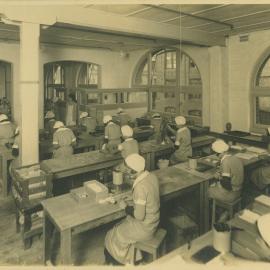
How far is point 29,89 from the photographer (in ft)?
15.2

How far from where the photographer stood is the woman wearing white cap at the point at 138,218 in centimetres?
309

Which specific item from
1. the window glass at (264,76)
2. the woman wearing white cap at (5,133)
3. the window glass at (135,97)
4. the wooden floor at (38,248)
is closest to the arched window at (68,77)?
the window glass at (135,97)

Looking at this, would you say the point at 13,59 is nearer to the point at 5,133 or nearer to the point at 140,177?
the point at 5,133

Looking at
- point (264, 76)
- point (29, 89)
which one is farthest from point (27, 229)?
point (264, 76)

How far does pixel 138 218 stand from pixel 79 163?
2.30m

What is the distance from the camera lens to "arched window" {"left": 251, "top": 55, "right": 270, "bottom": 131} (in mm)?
7297

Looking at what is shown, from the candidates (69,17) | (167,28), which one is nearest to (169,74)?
(167,28)

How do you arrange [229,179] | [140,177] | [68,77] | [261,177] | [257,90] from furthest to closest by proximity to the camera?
1. [68,77]
2. [257,90]
3. [261,177]
4. [229,179]
5. [140,177]

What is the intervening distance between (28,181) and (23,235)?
2.28ft

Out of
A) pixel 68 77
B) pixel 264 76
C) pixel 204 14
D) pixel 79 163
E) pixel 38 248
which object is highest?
pixel 68 77

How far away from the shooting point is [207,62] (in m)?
8.16

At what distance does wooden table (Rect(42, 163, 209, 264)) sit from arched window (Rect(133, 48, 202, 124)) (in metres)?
4.91

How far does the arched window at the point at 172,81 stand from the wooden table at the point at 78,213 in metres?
4.91

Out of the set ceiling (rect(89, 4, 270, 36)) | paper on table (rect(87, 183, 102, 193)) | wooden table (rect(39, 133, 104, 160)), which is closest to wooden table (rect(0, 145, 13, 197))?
wooden table (rect(39, 133, 104, 160))
